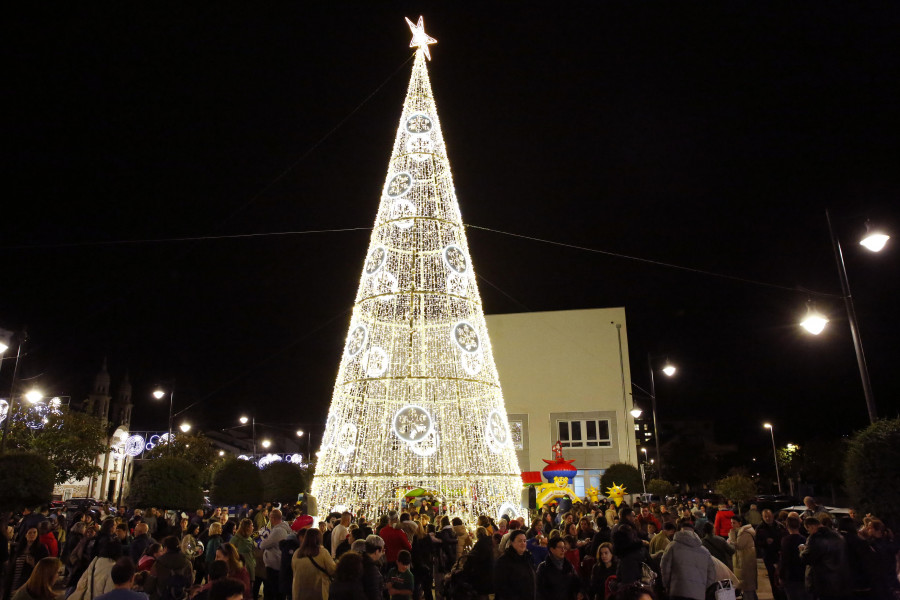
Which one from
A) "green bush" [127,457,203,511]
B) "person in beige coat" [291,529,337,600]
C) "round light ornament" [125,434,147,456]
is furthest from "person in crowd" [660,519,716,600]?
"round light ornament" [125,434,147,456]

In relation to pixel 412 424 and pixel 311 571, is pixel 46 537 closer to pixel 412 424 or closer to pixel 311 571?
pixel 311 571

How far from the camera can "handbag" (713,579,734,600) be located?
6.44m

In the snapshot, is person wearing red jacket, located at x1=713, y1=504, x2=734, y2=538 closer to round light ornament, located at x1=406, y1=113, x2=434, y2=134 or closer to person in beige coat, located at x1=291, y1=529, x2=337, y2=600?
person in beige coat, located at x1=291, y1=529, x2=337, y2=600

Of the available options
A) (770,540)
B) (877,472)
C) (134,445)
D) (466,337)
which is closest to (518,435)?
(466,337)

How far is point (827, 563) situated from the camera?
759 centimetres

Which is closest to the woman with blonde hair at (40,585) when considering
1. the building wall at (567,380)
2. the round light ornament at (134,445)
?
the building wall at (567,380)

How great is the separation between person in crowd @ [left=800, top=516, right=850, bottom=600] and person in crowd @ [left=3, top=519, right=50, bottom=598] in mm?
10464

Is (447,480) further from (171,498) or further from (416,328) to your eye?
(171,498)

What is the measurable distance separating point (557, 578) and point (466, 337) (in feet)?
28.9

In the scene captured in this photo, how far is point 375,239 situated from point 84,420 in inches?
1743

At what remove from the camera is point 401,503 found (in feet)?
48.1

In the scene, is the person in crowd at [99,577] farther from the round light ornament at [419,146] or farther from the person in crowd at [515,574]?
the round light ornament at [419,146]

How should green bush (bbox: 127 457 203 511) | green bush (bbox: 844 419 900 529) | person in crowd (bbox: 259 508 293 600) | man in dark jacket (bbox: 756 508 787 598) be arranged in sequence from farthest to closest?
green bush (bbox: 127 457 203 511) → man in dark jacket (bbox: 756 508 787 598) → green bush (bbox: 844 419 900 529) → person in crowd (bbox: 259 508 293 600)

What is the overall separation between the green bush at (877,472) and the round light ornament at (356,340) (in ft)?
33.4
